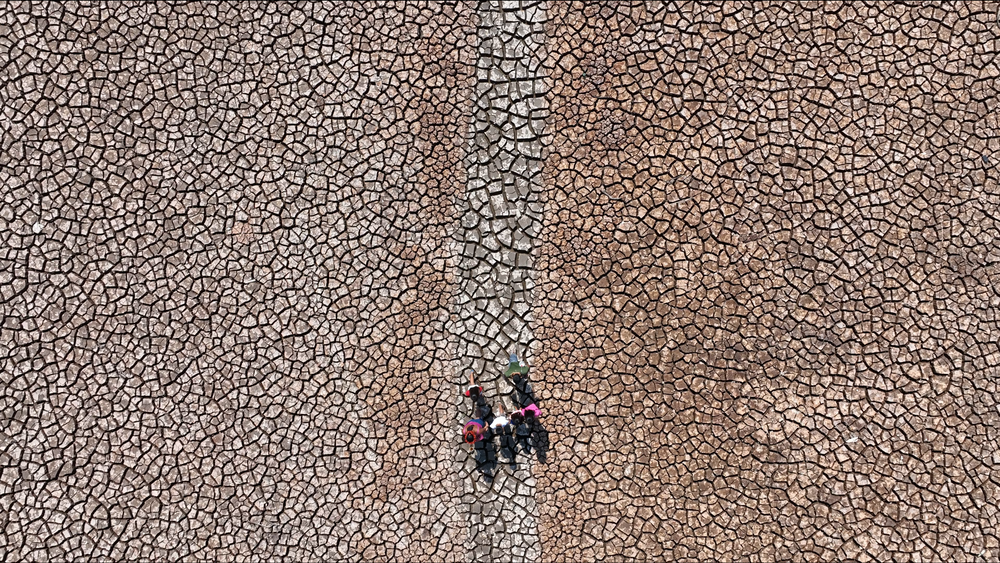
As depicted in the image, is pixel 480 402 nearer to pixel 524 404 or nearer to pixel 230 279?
pixel 524 404

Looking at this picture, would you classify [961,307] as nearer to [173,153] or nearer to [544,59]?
[544,59]

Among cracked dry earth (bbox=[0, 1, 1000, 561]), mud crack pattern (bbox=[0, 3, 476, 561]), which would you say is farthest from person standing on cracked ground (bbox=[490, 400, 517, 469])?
mud crack pattern (bbox=[0, 3, 476, 561])

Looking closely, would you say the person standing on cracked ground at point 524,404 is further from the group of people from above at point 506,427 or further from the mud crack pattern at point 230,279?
the mud crack pattern at point 230,279

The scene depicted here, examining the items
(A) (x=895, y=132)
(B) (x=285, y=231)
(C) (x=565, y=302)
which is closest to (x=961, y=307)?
(A) (x=895, y=132)

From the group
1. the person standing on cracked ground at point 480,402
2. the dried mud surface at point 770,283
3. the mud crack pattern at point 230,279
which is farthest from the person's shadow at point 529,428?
the mud crack pattern at point 230,279

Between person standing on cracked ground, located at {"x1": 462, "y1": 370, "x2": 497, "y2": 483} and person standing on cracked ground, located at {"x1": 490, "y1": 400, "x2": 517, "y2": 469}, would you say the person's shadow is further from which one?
person standing on cracked ground, located at {"x1": 462, "y1": 370, "x2": 497, "y2": 483}

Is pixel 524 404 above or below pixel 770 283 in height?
below

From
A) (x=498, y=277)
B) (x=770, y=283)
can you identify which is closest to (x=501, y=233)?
(x=498, y=277)
